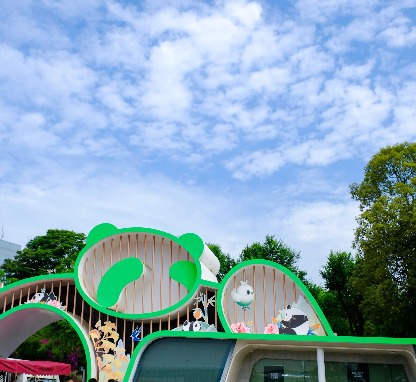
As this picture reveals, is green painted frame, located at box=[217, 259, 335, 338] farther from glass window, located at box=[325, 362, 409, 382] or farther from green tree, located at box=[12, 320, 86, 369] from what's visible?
green tree, located at box=[12, 320, 86, 369]

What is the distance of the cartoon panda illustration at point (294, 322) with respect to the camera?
11.0 metres

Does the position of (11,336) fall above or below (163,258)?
below

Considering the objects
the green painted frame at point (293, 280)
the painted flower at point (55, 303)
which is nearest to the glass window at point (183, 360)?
the green painted frame at point (293, 280)

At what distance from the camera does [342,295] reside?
25.1m

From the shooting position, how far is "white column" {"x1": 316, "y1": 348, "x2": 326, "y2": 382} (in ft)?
17.1

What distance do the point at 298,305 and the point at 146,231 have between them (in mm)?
3630

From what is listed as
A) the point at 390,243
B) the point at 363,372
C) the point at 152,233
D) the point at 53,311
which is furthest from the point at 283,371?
the point at 390,243

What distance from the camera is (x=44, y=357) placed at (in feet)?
90.1

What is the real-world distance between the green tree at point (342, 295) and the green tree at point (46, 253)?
13.9m

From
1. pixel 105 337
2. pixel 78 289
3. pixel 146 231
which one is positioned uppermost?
pixel 146 231

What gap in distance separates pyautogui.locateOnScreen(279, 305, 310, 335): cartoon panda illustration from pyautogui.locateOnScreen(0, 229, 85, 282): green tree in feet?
70.3

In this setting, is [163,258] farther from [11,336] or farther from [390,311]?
[390,311]

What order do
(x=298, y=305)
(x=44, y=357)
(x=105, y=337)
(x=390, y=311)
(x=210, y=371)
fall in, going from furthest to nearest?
(x=44, y=357) → (x=390, y=311) → (x=105, y=337) → (x=298, y=305) → (x=210, y=371)

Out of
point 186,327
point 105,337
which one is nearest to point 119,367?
point 105,337
